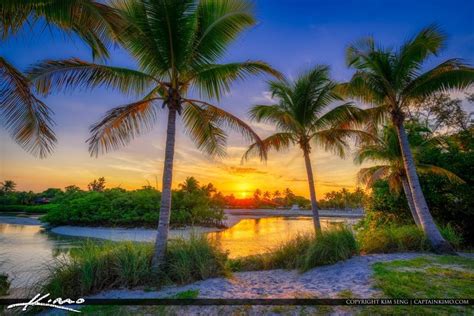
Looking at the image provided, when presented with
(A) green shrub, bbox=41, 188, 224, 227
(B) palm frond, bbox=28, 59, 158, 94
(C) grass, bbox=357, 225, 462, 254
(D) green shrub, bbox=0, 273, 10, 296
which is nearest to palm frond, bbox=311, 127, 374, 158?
(C) grass, bbox=357, 225, 462, 254

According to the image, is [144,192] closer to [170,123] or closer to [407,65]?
[170,123]

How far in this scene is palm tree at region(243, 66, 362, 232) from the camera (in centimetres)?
1082

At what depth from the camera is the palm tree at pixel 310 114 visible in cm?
1082

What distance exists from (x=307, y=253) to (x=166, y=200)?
4.13m

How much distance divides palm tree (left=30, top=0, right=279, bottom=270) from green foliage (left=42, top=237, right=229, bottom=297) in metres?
0.37

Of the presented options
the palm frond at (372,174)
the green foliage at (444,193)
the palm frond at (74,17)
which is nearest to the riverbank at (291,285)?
the palm frond at (74,17)

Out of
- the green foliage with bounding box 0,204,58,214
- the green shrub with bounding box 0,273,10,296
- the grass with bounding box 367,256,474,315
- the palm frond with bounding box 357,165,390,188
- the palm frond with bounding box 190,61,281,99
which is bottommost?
the green foliage with bounding box 0,204,58,214

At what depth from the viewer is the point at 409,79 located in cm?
957

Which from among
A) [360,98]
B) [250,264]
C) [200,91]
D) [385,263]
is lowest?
[250,264]

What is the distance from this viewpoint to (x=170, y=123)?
663 cm

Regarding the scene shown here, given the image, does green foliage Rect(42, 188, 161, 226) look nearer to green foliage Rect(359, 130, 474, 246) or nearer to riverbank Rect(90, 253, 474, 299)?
green foliage Rect(359, 130, 474, 246)

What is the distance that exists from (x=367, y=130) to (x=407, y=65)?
3.63 meters

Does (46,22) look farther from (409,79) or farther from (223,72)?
(409,79)

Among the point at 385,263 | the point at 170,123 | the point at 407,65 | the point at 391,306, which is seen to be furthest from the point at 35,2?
the point at 407,65
